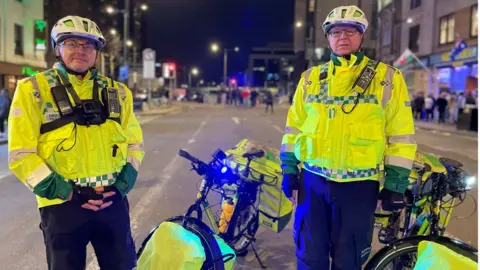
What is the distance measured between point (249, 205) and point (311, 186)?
1.58 meters

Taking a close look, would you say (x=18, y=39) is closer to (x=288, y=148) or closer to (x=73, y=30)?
(x=73, y=30)

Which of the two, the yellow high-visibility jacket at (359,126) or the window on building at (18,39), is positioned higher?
the window on building at (18,39)

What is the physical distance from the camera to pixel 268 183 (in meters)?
4.32

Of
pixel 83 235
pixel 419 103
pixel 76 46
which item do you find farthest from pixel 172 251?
pixel 419 103

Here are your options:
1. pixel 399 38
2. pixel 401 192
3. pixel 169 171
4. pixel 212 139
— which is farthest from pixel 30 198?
pixel 399 38

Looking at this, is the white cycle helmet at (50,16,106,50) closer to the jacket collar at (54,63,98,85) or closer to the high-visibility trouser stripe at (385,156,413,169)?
the jacket collar at (54,63,98,85)

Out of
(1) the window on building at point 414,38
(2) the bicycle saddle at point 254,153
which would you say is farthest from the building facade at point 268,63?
(2) the bicycle saddle at point 254,153

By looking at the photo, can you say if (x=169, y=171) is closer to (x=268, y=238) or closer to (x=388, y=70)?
(x=268, y=238)

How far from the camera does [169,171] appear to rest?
32.1 feet

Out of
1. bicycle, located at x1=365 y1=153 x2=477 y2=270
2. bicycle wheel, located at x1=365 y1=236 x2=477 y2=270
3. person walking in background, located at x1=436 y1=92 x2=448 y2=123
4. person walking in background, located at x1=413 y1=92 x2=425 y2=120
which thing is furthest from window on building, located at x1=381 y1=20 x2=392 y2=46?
bicycle wheel, located at x1=365 y1=236 x2=477 y2=270

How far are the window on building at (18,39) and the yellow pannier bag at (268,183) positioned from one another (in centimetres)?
2869

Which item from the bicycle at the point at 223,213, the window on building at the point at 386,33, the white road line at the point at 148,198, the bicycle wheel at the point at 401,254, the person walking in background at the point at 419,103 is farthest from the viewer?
the window on building at the point at 386,33

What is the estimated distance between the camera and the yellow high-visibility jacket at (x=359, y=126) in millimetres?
2824

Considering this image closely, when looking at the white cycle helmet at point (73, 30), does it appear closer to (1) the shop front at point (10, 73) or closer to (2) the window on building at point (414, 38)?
(1) the shop front at point (10, 73)
